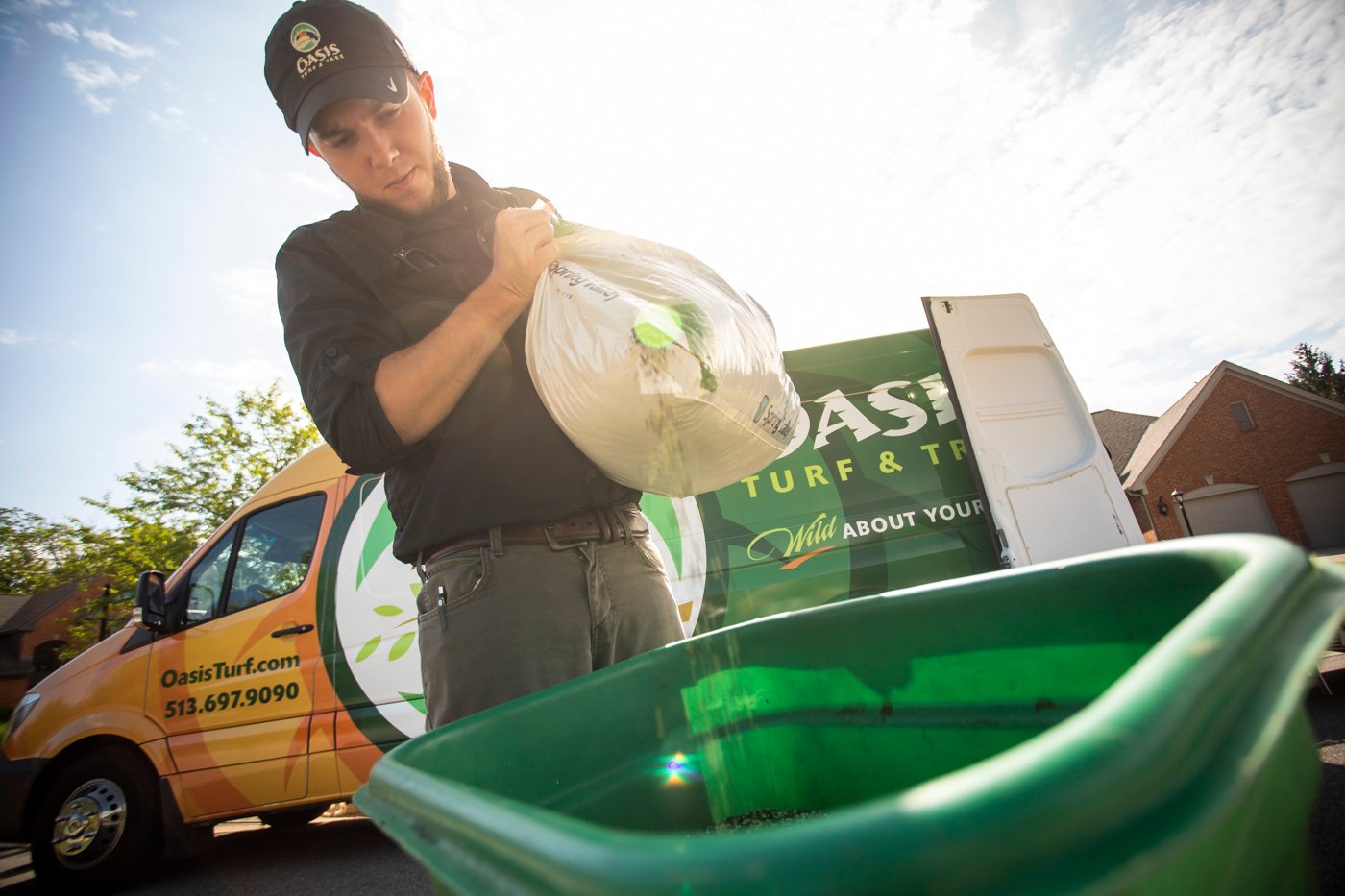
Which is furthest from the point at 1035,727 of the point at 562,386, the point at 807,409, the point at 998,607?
the point at 807,409

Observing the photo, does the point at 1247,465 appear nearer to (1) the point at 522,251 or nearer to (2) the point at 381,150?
(1) the point at 522,251

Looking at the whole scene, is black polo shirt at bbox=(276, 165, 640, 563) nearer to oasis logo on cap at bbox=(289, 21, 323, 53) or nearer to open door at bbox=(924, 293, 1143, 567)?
oasis logo on cap at bbox=(289, 21, 323, 53)

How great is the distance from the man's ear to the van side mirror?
3.50m

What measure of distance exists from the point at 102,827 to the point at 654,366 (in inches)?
205

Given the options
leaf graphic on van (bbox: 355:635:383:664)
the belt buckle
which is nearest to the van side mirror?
leaf graphic on van (bbox: 355:635:383:664)

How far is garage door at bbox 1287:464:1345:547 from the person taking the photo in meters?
24.6

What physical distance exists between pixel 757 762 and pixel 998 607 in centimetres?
50

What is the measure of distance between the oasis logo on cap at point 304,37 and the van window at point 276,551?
3371 mm

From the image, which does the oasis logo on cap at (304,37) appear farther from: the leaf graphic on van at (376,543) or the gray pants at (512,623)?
the leaf graphic on van at (376,543)

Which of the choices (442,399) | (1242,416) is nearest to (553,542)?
(442,399)

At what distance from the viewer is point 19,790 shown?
4.13m

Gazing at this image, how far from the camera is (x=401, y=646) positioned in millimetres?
3871

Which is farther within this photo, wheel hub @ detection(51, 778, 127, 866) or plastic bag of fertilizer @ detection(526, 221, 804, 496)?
wheel hub @ detection(51, 778, 127, 866)

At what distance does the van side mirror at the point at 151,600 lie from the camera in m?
3.92
